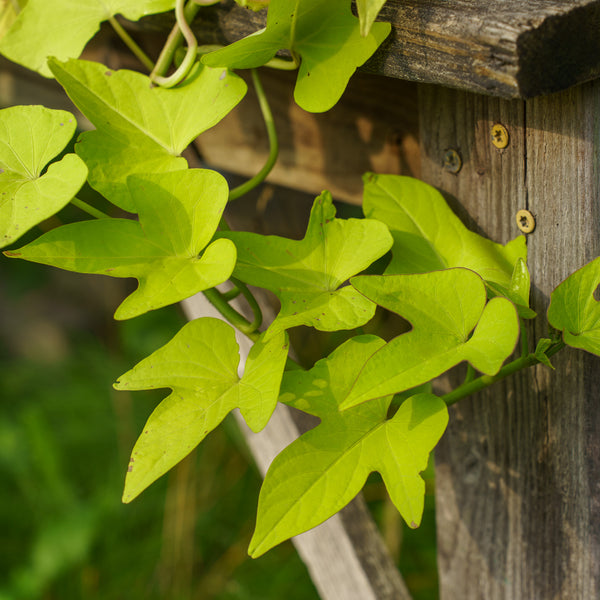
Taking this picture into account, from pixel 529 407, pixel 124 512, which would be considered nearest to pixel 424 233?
pixel 529 407

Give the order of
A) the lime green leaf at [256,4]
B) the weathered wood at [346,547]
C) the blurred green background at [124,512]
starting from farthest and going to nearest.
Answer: the blurred green background at [124,512] → the weathered wood at [346,547] → the lime green leaf at [256,4]

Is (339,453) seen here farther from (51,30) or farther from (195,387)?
(51,30)

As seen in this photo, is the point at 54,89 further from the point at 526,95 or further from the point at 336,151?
the point at 526,95

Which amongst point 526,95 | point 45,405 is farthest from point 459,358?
point 45,405

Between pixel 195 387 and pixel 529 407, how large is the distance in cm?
32

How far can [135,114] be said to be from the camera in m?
0.52

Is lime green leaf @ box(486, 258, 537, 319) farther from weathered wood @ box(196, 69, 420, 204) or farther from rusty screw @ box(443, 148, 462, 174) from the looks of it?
weathered wood @ box(196, 69, 420, 204)

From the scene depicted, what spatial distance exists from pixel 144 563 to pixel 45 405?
748mm

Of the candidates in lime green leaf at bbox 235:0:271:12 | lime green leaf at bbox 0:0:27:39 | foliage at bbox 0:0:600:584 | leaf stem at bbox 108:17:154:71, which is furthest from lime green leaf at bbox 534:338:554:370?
lime green leaf at bbox 0:0:27:39

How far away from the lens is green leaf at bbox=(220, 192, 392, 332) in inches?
18.2

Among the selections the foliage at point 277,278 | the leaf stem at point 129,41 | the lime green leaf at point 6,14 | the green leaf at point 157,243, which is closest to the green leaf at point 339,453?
the foliage at point 277,278

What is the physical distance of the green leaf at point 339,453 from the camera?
423mm

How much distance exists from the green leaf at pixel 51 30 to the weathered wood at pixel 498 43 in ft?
0.94

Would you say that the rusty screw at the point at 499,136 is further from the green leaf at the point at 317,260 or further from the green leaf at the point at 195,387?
the green leaf at the point at 195,387
